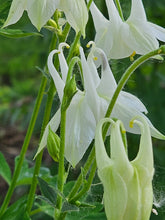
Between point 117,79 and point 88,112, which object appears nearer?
point 88,112

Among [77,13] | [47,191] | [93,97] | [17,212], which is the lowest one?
[17,212]

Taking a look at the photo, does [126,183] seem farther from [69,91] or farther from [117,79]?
[117,79]

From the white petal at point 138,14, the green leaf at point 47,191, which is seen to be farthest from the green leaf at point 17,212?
the white petal at point 138,14

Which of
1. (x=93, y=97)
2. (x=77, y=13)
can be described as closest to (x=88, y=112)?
(x=93, y=97)

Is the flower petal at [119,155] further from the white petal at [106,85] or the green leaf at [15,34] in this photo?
the green leaf at [15,34]

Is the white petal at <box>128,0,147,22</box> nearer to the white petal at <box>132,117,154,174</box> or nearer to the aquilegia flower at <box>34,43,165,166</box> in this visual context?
the aquilegia flower at <box>34,43,165,166</box>

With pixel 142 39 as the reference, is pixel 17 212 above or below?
below

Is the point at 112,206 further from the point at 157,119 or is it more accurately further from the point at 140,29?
the point at 157,119
